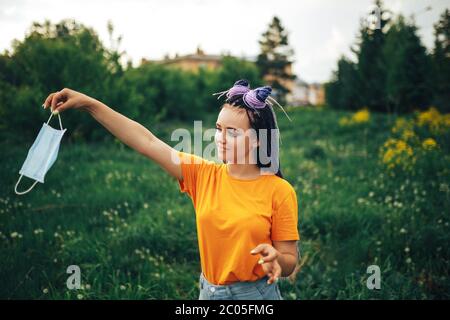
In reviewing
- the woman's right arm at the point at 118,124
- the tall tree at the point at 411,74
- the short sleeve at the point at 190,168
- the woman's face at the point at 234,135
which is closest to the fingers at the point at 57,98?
the woman's right arm at the point at 118,124

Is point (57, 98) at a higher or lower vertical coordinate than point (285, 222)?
higher

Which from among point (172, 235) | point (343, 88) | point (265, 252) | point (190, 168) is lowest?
point (172, 235)

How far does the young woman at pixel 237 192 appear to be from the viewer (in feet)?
4.66

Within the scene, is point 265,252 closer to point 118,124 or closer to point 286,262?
point 286,262

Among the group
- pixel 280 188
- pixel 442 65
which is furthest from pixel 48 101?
pixel 442 65

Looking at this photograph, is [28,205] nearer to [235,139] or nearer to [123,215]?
[123,215]

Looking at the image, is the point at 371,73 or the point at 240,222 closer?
the point at 240,222

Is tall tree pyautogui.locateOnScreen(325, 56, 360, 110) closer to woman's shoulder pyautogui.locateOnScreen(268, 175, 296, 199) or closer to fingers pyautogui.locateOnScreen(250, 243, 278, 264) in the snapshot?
woman's shoulder pyautogui.locateOnScreen(268, 175, 296, 199)

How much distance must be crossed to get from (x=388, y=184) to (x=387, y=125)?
7.37 meters

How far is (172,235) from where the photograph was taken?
3.51 m

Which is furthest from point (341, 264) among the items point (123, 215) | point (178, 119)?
point (178, 119)

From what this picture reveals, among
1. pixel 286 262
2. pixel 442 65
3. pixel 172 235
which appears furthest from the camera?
pixel 442 65

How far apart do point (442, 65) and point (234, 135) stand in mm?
19598

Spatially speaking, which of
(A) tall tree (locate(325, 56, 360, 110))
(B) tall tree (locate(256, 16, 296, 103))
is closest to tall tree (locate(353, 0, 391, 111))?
(A) tall tree (locate(325, 56, 360, 110))
